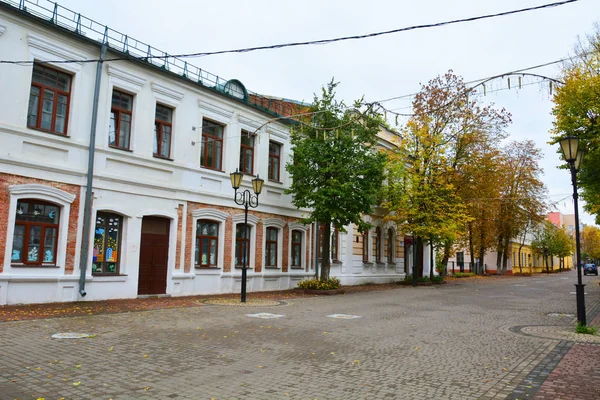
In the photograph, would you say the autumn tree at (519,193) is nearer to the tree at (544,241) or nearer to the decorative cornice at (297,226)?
the tree at (544,241)

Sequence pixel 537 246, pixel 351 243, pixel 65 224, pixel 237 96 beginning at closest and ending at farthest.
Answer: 1. pixel 65 224
2. pixel 237 96
3. pixel 351 243
4. pixel 537 246

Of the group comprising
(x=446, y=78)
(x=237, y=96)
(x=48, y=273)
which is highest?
(x=446, y=78)

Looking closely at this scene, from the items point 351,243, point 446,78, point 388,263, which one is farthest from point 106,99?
point 446,78

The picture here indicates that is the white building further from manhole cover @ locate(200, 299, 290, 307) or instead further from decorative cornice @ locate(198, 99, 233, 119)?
manhole cover @ locate(200, 299, 290, 307)

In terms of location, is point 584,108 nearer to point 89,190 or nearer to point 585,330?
point 585,330

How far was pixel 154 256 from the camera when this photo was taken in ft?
56.1

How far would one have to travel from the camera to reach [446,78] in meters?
32.4

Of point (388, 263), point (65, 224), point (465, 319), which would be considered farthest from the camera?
point (388, 263)

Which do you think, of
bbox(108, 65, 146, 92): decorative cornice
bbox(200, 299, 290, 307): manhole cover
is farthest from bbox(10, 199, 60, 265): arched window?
bbox(200, 299, 290, 307): manhole cover

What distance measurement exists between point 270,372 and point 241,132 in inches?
599

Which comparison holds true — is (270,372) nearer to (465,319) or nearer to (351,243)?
(465,319)

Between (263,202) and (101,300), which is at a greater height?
(263,202)

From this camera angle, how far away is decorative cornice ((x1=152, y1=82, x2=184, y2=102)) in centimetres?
1716

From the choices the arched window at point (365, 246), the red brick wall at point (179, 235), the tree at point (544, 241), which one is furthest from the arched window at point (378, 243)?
the tree at point (544, 241)
